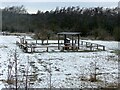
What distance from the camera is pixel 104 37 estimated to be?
39719mm

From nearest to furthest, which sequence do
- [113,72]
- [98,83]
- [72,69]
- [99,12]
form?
[98,83] < [113,72] < [72,69] < [99,12]

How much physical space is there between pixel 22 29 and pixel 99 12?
16971 millimetres

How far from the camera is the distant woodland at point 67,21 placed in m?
46.9

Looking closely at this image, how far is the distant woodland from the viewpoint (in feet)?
154

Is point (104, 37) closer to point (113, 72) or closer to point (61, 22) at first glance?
point (61, 22)

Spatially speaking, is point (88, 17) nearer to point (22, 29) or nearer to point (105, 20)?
point (105, 20)

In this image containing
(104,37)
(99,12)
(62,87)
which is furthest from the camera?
(99,12)

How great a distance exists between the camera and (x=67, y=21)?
57.5 metres

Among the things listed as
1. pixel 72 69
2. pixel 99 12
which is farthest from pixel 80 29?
pixel 72 69

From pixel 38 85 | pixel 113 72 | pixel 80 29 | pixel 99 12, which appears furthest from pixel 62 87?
pixel 99 12

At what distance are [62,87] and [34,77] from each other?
183cm

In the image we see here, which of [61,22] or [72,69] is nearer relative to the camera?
[72,69]

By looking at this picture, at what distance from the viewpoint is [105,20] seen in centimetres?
5381

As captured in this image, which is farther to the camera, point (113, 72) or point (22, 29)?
point (22, 29)
